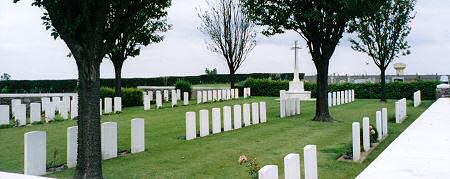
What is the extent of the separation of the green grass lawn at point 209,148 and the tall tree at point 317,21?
2102 mm

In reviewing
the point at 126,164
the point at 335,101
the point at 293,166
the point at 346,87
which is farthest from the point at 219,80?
the point at 293,166

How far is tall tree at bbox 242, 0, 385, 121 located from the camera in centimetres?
1466

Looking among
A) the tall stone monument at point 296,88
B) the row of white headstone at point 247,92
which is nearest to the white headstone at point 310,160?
the tall stone monument at point 296,88

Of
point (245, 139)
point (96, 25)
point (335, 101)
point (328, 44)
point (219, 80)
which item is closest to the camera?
point (96, 25)

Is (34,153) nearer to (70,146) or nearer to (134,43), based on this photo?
(70,146)

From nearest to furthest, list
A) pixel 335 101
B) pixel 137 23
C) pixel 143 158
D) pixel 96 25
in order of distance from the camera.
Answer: pixel 96 25 < pixel 137 23 < pixel 143 158 < pixel 335 101

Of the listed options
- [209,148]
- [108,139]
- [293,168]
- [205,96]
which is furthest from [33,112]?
[293,168]

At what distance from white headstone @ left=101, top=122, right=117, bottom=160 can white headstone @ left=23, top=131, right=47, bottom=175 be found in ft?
4.54

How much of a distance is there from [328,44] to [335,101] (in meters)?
8.53

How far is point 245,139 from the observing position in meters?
11.2

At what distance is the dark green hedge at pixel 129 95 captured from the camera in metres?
22.6

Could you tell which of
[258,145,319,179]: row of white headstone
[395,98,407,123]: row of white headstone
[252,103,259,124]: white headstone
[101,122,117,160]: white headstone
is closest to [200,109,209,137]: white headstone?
[252,103,259,124]: white headstone

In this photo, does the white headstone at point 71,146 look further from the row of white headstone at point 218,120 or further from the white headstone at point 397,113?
the white headstone at point 397,113

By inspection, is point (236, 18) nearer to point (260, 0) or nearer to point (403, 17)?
point (403, 17)
